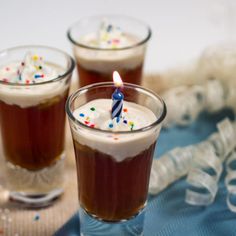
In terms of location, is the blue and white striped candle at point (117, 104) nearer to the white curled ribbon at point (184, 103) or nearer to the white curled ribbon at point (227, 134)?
the white curled ribbon at point (227, 134)

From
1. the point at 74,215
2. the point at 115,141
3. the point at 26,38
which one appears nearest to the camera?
the point at 115,141

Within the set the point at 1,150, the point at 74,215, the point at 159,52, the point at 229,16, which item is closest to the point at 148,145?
the point at 74,215

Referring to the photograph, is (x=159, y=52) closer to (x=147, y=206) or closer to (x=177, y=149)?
(x=177, y=149)

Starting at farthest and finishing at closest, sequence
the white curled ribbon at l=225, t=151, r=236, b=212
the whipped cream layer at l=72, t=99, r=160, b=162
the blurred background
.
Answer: the blurred background, the white curled ribbon at l=225, t=151, r=236, b=212, the whipped cream layer at l=72, t=99, r=160, b=162

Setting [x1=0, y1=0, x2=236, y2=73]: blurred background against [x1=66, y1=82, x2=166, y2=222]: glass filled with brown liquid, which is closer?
[x1=66, y1=82, x2=166, y2=222]: glass filled with brown liquid

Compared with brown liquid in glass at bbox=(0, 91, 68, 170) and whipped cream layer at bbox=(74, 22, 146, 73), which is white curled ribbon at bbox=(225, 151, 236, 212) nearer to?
whipped cream layer at bbox=(74, 22, 146, 73)

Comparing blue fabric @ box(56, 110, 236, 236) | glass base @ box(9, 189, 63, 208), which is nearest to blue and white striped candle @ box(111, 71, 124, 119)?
blue fabric @ box(56, 110, 236, 236)
